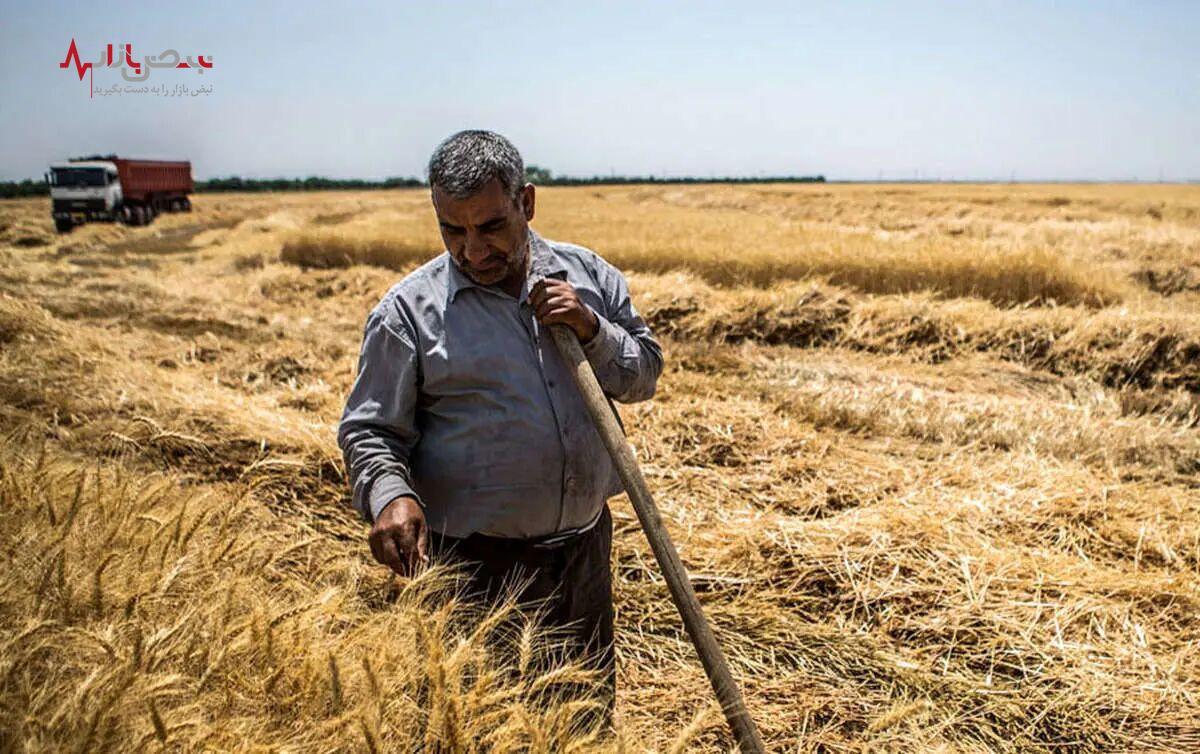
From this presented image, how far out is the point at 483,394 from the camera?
68.8 inches

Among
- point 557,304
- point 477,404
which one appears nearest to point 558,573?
point 477,404

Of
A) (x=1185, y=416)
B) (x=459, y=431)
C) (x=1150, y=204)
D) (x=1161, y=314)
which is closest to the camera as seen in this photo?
(x=459, y=431)

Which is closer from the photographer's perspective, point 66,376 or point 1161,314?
point 66,376

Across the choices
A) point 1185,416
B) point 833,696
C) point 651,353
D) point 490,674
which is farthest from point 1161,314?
point 490,674

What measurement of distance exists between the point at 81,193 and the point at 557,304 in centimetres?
2830

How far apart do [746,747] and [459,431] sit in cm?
83

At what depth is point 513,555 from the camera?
6.13 feet

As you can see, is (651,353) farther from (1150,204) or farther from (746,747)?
(1150,204)

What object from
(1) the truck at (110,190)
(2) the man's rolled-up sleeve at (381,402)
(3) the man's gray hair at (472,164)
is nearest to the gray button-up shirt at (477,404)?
(2) the man's rolled-up sleeve at (381,402)

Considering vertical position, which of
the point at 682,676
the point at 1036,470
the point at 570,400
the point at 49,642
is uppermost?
the point at 570,400

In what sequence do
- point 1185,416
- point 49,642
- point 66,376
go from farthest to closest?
point 1185,416
point 66,376
point 49,642

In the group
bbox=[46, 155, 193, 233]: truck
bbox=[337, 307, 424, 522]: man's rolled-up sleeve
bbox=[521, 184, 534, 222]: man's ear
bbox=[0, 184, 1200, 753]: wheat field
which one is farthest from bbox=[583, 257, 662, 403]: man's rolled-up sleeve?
bbox=[46, 155, 193, 233]: truck

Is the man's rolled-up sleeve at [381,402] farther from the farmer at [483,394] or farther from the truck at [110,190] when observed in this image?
the truck at [110,190]

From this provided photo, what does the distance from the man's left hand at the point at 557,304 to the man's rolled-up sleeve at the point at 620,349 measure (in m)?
0.10
